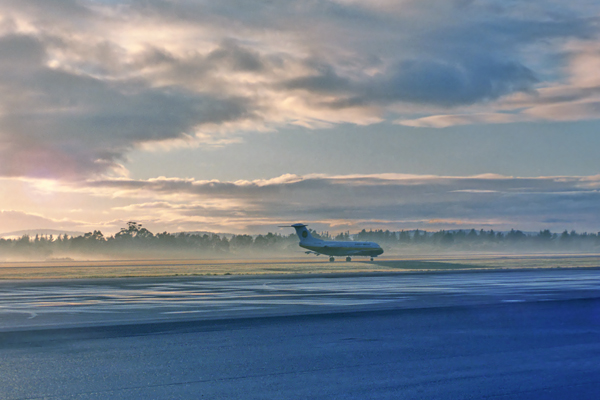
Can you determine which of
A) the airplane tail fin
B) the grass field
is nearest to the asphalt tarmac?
the grass field

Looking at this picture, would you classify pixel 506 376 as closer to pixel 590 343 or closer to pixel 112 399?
pixel 590 343

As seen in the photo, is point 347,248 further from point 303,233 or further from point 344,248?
point 303,233

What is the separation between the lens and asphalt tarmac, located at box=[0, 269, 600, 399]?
11141mm

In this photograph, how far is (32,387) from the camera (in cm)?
1099

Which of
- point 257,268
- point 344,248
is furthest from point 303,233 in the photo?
point 257,268

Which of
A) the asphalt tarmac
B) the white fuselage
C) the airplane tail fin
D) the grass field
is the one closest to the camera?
the asphalt tarmac

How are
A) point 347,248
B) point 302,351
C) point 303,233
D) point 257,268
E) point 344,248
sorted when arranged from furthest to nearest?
point 303,233
point 347,248
point 344,248
point 257,268
point 302,351

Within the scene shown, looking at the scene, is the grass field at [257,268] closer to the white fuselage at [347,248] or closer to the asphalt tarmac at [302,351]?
the white fuselage at [347,248]

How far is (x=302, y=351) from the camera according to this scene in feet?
49.2

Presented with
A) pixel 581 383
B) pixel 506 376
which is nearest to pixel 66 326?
pixel 506 376

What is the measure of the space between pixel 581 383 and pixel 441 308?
45.4 ft

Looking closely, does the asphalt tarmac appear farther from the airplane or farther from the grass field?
the airplane

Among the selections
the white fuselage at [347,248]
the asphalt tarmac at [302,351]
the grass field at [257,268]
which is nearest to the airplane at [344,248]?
the white fuselage at [347,248]

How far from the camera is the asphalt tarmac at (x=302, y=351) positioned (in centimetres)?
1114
